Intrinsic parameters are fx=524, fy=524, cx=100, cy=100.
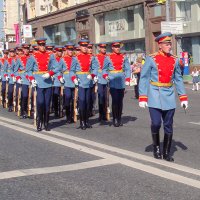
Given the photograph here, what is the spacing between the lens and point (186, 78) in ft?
103

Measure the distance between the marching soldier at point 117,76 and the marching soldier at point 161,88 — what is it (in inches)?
160

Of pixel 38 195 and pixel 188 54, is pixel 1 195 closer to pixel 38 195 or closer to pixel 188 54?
pixel 38 195

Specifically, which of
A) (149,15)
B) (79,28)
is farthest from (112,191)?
(79,28)

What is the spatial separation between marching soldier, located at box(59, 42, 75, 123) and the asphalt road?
1.35m

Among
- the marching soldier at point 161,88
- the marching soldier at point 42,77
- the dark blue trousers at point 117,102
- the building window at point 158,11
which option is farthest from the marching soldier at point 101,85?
the building window at point 158,11

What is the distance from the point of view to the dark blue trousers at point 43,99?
38.3 ft

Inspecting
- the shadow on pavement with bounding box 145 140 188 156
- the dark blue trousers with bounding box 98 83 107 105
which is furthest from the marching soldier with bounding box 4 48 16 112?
the shadow on pavement with bounding box 145 140 188 156

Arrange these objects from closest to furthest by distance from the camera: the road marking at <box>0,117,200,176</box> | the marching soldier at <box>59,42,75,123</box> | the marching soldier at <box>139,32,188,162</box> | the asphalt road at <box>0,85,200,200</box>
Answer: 1. the asphalt road at <box>0,85,200,200</box>
2. the road marking at <box>0,117,200,176</box>
3. the marching soldier at <box>139,32,188,162</box>
4. the marching soldier at <box>59,42,75,123</box>

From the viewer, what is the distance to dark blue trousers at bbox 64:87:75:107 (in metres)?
13.6

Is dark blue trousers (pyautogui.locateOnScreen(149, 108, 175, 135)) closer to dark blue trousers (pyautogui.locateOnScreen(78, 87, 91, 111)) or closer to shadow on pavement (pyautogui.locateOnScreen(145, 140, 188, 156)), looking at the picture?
shadow on pavement (pyautogui.locateOnScreen(145, 140, 188, 156))

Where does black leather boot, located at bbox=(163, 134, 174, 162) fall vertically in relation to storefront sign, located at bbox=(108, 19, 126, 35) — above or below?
below

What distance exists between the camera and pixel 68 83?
13.6 metres

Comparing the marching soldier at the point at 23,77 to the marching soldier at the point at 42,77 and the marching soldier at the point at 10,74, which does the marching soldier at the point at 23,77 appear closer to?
the marching soldier at the point at 10,74

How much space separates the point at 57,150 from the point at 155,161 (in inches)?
77.2
